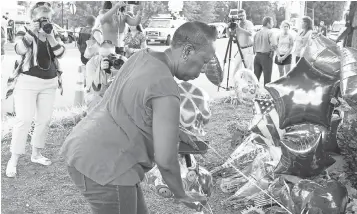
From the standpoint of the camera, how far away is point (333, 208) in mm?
2109

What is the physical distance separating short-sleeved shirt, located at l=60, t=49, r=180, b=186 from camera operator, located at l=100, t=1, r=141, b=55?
319 cm

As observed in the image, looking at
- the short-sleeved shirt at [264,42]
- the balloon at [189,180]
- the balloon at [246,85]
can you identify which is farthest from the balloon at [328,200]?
the short-sleeved shirt at [264,42]

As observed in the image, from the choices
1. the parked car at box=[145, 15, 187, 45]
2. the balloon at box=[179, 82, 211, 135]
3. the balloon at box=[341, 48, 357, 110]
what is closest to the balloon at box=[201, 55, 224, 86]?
the balloon at box=[179, 82, 211, 135]

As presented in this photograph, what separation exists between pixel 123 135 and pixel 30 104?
2.38 meters

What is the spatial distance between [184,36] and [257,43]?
18.5ft

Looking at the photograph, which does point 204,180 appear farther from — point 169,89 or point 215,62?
point 169,89

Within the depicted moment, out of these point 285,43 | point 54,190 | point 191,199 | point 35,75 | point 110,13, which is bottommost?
point 54,190

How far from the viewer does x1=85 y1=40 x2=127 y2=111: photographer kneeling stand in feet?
12.8

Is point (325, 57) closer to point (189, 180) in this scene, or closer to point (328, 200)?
point (328, 200)

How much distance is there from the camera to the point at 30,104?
359 cm

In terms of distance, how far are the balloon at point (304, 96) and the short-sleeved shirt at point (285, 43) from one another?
4.51 meters

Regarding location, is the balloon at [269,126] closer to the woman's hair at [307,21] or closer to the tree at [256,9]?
the woman's hair at [307,21]

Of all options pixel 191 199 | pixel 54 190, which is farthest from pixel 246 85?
pixel 191 199

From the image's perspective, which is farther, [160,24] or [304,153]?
[160,24]
